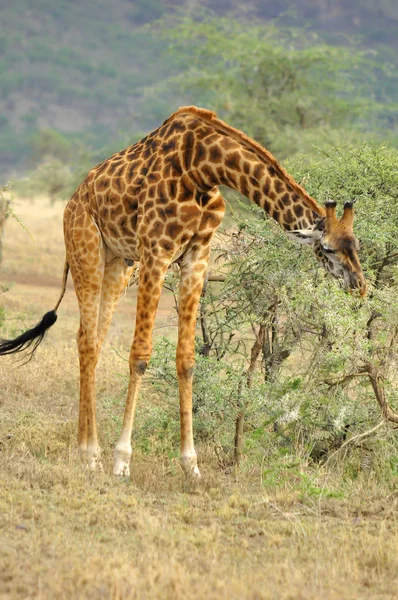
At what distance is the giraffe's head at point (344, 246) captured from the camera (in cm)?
520

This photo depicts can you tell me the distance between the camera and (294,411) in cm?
594

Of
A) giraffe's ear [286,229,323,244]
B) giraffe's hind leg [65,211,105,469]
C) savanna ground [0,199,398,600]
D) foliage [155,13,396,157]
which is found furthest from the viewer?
foliage [155,13,396,157]

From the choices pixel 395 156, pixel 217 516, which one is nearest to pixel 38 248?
pixel 395 156

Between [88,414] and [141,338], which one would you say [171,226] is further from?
[88,414]

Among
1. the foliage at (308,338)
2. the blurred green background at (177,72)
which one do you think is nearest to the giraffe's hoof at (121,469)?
the foliage at (308,338)

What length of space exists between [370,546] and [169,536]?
102 cm

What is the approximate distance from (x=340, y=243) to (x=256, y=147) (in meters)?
0.94

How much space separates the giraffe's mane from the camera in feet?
18.0

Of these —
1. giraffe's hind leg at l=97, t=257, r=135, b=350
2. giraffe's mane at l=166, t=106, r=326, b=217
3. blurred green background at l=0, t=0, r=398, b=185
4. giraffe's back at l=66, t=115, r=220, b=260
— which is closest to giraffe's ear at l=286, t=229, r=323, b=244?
giraffe's mane at l=166, t=106, r=326, b=217

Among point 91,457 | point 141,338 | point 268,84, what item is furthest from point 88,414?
point 268,84

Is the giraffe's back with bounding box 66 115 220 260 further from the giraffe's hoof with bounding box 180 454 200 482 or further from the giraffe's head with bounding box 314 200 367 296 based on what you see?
the giraffe's hoof with bounding box 180 454 200 482

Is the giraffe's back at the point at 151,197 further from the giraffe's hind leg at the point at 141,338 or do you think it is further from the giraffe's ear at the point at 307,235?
the giraffe's ear at the point at 307,235

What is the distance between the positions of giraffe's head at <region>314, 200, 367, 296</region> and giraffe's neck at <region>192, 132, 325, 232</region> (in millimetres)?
138

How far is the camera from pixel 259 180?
5672mm
